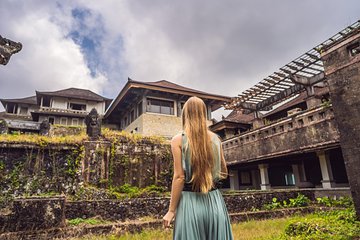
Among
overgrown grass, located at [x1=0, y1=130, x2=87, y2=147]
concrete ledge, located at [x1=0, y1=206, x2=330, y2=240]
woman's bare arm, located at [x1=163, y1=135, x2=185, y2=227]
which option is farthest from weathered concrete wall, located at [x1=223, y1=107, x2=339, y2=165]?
woman's bare arm, located at [x1=163, y1=135, x2=185, y2=227]

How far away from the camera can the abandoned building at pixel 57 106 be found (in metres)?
27.8

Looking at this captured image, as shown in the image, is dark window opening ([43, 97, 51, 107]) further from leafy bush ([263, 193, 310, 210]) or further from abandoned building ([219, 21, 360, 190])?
leafy bush ([263, 193, 310, 210])

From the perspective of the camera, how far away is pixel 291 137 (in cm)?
1197

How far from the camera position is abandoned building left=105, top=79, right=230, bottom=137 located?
63.1 ft

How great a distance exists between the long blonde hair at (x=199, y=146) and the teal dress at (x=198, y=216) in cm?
6

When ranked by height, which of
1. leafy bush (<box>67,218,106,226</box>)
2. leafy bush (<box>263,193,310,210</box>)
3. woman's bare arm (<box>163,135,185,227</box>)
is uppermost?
woman's bare arm (<box>163,135,185,227</box>)

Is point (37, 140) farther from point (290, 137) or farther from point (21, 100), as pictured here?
point (21, 100)

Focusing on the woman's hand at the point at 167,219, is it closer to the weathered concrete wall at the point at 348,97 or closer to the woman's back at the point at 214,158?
the woman's back at the point at 214,158

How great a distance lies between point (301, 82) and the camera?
46.6 feet

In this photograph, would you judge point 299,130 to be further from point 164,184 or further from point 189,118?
point 189,118

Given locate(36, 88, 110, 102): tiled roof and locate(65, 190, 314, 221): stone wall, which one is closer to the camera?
locate(65, 190, 314, 221): stone wall

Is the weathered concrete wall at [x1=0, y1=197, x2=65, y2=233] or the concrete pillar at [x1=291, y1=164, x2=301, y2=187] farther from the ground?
the concrete pillar at [x1=291, y1=164, x2=301, y2=187]

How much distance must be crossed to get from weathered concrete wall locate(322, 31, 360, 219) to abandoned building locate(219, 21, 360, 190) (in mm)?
121

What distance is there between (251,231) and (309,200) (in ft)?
17.3
